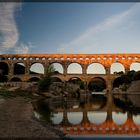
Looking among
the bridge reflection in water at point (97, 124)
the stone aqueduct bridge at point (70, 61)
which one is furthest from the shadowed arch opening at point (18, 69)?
the bridge reflection in water at point (97, 124)

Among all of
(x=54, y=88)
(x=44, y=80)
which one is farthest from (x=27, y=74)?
(x=44, y=80)

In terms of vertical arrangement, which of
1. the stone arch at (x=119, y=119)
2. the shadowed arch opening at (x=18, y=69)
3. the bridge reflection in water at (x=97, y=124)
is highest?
the shadowed arch opening at (x=18, y=69)

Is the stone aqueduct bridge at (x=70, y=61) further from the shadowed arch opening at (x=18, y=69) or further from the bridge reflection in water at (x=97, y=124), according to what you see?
the bridge reflection in water at (x=97, y=124)

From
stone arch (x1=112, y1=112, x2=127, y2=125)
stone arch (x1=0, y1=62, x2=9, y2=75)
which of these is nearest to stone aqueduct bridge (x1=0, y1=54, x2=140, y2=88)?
stone arch (x1=0, y1=62, x2=9, y2=75)

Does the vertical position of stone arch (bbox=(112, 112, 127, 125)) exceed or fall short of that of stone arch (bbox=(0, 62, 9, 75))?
it falls short

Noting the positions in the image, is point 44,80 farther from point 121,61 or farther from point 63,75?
point 121,61

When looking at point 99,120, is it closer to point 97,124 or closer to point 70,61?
point 97,124

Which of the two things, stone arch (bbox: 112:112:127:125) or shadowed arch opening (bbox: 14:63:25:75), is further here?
shadowed arch opening (bbox: 14:63:25:75)

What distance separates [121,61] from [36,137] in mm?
71071

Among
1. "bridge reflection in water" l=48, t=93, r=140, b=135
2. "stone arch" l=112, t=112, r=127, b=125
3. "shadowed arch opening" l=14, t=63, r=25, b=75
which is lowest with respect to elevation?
"stone arch" l=112, t=112, r=127, b=125

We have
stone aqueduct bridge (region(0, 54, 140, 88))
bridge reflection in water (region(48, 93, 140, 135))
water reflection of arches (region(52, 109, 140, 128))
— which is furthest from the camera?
stone aqueduct bridge (region(0, 54, 140, 88))

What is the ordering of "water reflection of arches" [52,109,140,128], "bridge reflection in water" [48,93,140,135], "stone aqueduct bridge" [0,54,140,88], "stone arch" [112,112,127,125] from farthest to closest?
"stone aqueduct bridge" [0,54,140,88], "stone arch" [112,112,127,125], "water reflection of arches" [52,109,140,128], "bridge reflection in water" [48,93,140,135]

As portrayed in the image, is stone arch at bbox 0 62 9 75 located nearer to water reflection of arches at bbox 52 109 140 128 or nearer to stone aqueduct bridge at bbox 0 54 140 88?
stone aqueduct bridge at bbox 0 54 140 88

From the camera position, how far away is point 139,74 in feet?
220
